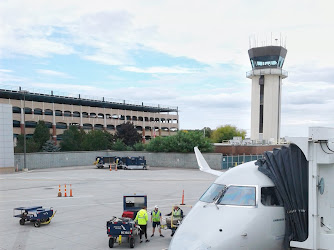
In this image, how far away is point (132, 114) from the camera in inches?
5017

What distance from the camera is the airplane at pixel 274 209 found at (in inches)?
396

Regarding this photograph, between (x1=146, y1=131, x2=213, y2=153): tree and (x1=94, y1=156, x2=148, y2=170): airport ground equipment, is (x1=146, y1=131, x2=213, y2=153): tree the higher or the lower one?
the higher one

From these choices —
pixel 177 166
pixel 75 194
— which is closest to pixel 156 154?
pixel 177 166

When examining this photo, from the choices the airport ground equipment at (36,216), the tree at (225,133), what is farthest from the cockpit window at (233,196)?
the tree at (225,133)

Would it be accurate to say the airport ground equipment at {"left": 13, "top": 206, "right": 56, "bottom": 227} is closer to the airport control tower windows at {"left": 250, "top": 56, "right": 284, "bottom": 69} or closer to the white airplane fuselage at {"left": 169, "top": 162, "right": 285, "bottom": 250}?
the white airplane fuselage at {"left": 169, "top": 162, "right": 285, "bottom": 250}

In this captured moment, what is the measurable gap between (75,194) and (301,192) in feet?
88.2

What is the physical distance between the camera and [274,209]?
11.0 metres

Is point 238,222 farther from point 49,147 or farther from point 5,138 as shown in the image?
point 49,147

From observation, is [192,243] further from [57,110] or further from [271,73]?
[57,110]

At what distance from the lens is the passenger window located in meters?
11.0

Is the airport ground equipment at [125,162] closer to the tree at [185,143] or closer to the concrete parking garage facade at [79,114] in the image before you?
the tree at [185,143]

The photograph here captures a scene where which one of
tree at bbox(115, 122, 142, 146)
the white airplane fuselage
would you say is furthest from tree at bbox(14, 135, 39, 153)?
the white airplane fuselage

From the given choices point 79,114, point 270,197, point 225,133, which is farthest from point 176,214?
point 225,133

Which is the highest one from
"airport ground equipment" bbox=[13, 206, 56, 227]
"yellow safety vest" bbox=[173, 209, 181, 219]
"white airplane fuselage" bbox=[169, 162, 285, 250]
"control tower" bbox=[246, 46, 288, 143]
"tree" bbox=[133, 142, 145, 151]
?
"control tower" bbox=[246, 46, 288, 143]
